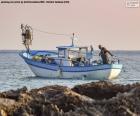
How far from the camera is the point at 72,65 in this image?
39.5 metres

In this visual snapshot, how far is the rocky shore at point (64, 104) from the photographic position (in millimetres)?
9242

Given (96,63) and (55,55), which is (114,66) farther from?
(55,55)

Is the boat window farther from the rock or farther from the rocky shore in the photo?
the rocky shore

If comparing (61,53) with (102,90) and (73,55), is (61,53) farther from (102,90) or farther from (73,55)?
(102,90)

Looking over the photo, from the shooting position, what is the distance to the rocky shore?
924 centimetres

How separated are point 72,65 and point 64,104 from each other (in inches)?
1181

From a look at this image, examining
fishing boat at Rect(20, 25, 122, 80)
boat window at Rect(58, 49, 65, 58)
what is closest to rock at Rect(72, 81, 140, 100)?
fishing boat at Rect(20, 25, 122, 80)

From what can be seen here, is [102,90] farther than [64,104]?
Yes

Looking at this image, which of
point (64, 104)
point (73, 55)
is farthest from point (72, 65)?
point (64, 104)

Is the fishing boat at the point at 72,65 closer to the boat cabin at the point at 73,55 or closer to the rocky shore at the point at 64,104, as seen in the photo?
the boat cabin at the point at 73,55

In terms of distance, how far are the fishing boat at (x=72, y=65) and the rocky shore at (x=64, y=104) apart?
1127 inches

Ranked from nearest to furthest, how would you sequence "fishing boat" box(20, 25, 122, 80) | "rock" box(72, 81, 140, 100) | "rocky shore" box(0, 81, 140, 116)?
"rocky shore" box(0, 81, 140, 116)
"rock" box(72, 81, 140, 100)
"fishing boat" box(20, 25, 122, 80)

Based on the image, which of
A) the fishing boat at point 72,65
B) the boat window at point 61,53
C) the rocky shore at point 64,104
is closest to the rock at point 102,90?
the rocky shore at point 64,104

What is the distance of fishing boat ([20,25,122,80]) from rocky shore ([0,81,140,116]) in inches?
1127
